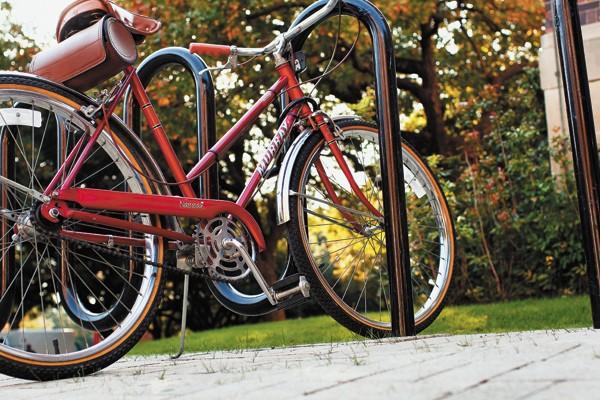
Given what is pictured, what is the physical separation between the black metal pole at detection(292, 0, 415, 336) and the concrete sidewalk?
1.05 ft

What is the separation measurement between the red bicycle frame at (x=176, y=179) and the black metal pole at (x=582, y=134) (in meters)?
0.86

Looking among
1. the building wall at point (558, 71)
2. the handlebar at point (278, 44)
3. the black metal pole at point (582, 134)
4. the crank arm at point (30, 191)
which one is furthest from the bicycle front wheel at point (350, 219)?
the building wall at point (558, 71)

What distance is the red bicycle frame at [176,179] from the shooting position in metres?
2.50

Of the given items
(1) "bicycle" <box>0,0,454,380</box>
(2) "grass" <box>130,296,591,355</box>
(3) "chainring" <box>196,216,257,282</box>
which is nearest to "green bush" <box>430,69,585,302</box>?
(2) "grass" <box>130,296,591,355</box>

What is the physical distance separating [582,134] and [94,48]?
165 cm

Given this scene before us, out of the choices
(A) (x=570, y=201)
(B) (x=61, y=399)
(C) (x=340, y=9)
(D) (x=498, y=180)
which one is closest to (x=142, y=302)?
(B) (x=61, y=399)

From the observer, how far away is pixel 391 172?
3.01 m

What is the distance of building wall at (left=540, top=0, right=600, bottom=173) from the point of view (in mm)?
6887

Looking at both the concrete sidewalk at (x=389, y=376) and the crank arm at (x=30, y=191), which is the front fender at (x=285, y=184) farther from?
the crank arm at (x=30, y=191)

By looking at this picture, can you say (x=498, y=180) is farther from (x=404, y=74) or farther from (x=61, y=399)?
(x=61, y=399)

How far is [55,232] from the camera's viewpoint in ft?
8.06

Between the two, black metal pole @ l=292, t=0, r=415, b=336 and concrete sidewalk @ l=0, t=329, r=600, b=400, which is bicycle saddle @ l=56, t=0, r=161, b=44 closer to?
black metal pole @ l=292, t=0, r=415, b=336

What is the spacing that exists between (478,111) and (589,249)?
6553 mm

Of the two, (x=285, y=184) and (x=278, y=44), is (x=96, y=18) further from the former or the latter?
(x=285, y=184)
